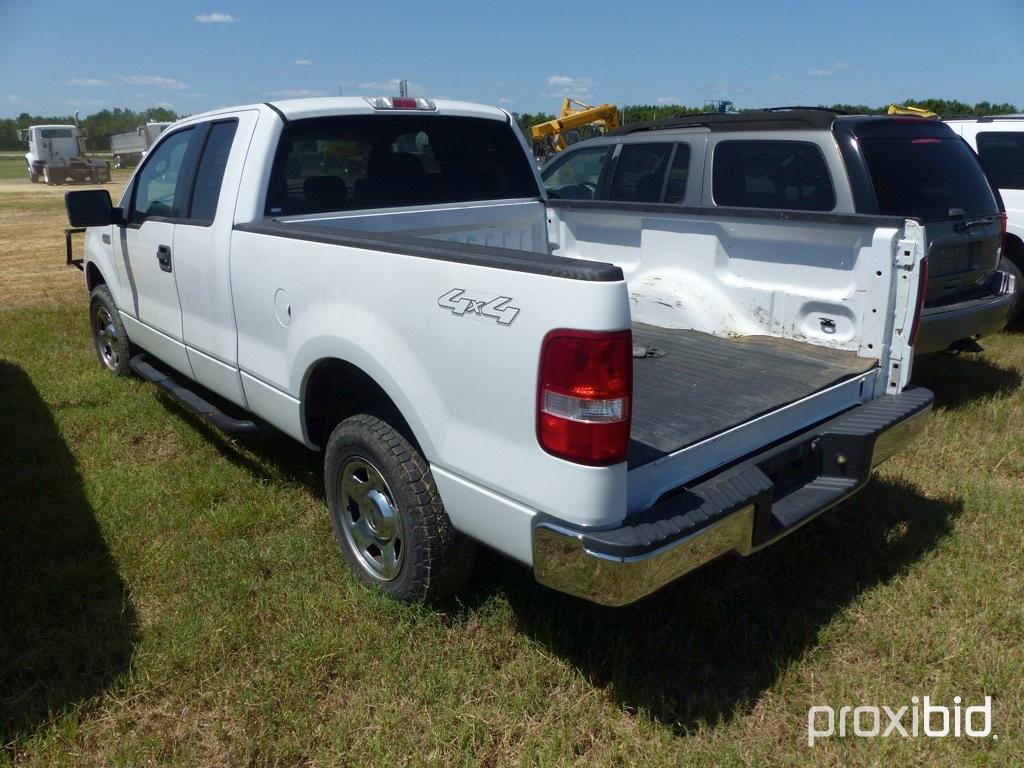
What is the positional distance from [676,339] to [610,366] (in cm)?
191

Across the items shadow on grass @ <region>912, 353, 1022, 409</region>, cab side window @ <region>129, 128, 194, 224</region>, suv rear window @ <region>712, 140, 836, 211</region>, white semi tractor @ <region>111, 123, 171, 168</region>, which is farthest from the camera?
white semi tractor @ <region>111, 123, 171, 168</region>

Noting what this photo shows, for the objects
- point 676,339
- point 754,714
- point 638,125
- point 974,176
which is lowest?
point 754,714

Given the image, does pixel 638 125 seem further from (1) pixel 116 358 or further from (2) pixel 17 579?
(2) pixel 17 579

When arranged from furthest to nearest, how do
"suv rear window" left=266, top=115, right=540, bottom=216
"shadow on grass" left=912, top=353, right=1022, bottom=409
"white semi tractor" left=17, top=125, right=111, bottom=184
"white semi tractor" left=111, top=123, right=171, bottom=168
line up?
"white semi tractor" left=111, top=123, right=171, bottom=168 < "white semi tractor" left=17, top=125, right=111, bottom=184 < "shadow on grass" left=912, top=353, right=1022, bottom=409 < "suv rear window" left=266, top=115, right=540, bottom=216

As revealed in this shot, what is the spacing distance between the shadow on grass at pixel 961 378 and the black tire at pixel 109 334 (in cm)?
575

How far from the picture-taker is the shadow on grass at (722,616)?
2.81 m

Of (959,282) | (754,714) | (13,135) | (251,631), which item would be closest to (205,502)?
(251,631)

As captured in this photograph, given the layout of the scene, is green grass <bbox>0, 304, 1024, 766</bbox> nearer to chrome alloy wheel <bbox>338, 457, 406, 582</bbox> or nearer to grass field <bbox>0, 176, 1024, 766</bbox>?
grass field <bbox>0, 176, 1024, 766</bbox>

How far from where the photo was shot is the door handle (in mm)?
4285

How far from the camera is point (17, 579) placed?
138 inches

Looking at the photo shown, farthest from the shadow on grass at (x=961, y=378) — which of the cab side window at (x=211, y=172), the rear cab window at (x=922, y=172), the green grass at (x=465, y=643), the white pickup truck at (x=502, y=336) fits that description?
the cab side window at (x=211, y=172)

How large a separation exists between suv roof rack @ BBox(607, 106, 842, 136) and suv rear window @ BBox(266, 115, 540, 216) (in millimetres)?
2085

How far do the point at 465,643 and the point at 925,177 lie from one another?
14.5ft
